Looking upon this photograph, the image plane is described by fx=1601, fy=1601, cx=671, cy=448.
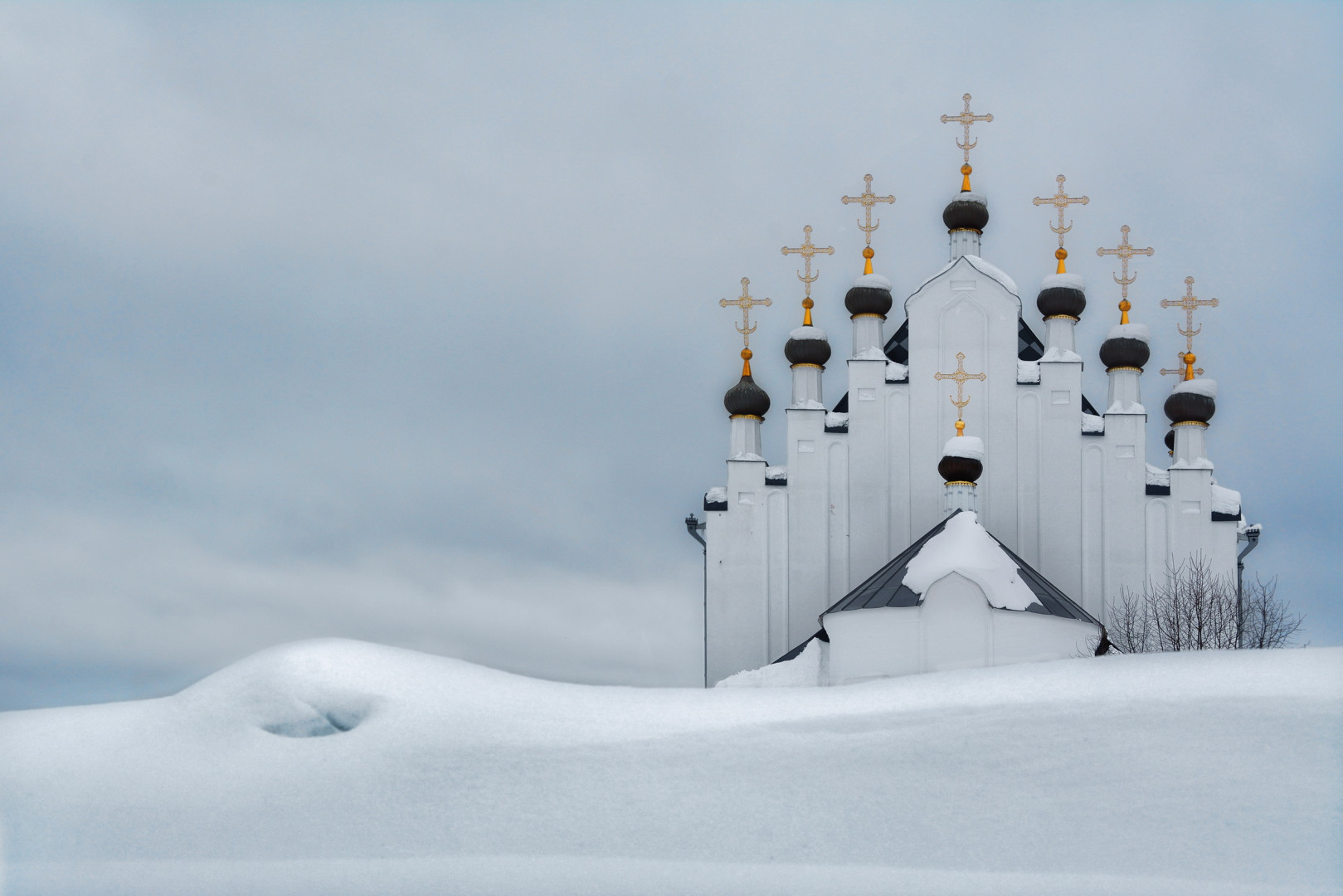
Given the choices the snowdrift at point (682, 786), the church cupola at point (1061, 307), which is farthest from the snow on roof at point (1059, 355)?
the snowdrift at point (682, 786)

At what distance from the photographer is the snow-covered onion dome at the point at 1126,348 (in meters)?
24.0

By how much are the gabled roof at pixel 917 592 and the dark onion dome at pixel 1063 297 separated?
4.66 meters

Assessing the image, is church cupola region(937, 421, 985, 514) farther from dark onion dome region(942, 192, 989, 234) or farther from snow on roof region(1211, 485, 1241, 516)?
dark onion dome region(942, 192, 989, 234)

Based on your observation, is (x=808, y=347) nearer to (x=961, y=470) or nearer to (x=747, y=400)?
(x=747, y=400)

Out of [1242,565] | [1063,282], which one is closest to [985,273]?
[1063,282]

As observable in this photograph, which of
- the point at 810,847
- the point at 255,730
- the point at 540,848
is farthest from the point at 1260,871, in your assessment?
the point at 255,730

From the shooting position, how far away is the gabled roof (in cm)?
1970

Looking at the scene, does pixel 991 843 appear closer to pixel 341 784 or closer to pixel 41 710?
pixel 341 784

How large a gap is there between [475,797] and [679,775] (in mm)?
1812

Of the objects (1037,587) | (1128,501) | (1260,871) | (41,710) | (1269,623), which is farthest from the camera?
(1128,501)

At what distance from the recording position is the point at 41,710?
15703 mm

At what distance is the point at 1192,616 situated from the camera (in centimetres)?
2105

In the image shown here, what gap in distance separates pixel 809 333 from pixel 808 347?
275mm

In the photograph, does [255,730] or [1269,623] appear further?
[1269,623]
